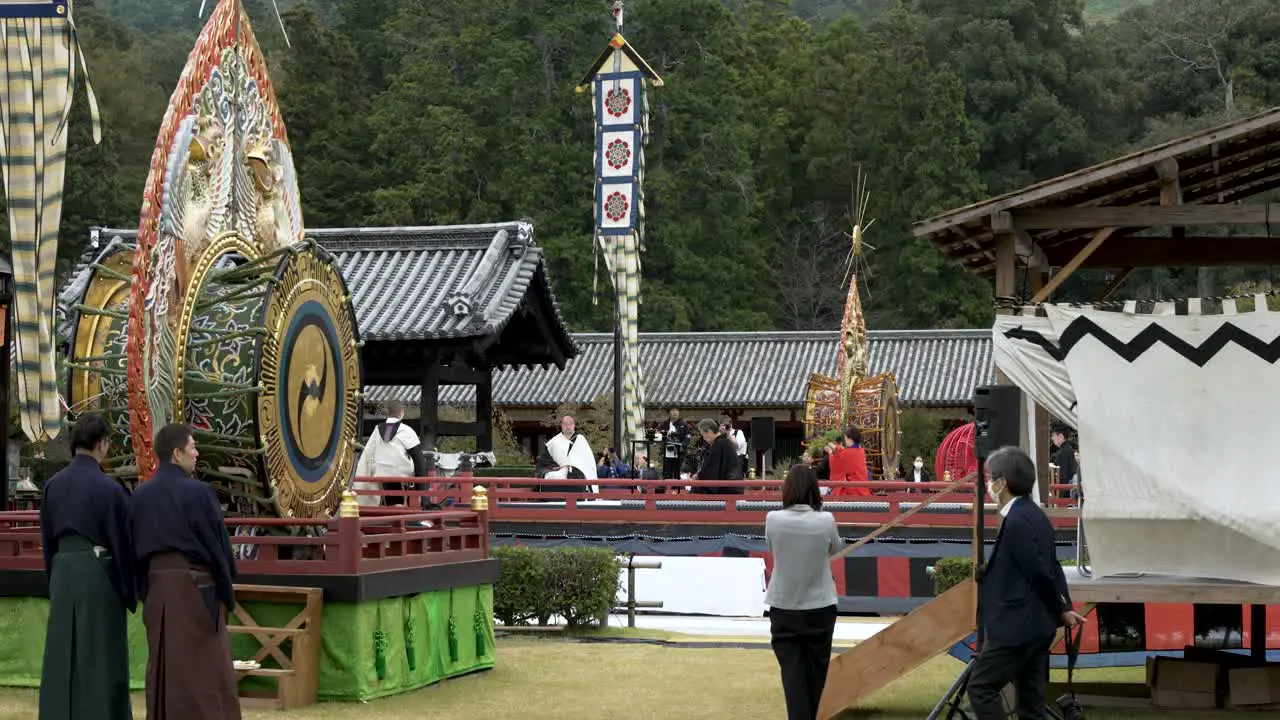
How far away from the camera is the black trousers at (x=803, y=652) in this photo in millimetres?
9320

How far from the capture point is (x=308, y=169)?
51.8m

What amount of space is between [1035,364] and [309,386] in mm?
5235

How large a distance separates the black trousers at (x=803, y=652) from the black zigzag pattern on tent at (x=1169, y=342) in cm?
337

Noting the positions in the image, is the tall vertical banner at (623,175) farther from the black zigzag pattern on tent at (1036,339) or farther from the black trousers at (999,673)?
the black trousers at (999,673)

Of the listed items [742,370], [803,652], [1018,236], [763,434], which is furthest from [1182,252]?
[742,370]

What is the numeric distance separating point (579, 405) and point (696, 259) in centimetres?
889

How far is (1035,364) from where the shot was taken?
38.7ft

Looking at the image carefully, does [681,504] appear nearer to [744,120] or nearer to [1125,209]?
[1125,209]

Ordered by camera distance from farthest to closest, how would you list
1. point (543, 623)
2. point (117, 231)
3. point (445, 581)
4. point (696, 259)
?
point (696, 259) → point (117, 231) → point (543, 623) → point (445, 581)

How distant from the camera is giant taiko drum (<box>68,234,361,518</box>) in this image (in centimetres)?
1081

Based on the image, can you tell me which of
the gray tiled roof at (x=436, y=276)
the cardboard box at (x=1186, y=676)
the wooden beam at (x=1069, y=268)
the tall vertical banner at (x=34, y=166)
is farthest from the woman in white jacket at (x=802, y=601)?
the gray tiled roof at (x=436, y=276)

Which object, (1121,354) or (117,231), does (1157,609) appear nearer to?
(1121,354)

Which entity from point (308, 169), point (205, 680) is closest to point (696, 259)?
point (308, 169)

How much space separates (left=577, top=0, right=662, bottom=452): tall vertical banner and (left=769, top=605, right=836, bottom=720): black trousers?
15253mm
